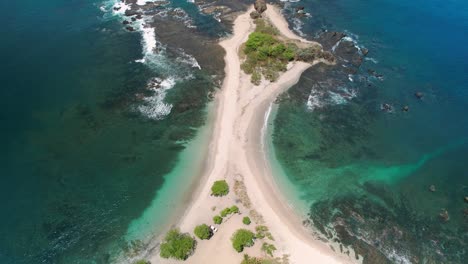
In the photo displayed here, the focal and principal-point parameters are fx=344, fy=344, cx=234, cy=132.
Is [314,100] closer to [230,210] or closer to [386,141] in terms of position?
[386,141]

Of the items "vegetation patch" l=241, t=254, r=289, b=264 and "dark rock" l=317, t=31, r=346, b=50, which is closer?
"vegetation patch" l=241, t=254, r=289, b=264

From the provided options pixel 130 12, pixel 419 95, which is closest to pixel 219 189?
pixel 419 95

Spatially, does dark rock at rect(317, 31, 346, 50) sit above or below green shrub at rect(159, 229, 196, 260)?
above

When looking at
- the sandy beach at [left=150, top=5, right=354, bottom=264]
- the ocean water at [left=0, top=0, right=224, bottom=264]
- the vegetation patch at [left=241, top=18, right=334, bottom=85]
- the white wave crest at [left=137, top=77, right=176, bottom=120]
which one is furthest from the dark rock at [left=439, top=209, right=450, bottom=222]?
the white wave crest at [left=137, top=77, right=176, bottom=120]

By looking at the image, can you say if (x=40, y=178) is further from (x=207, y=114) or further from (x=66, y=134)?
(x=207, y=114)

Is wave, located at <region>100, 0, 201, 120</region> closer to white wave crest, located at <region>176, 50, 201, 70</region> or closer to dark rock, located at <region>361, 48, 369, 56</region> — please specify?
white wave crest, located at <region>176, 50, 201, 70</region>

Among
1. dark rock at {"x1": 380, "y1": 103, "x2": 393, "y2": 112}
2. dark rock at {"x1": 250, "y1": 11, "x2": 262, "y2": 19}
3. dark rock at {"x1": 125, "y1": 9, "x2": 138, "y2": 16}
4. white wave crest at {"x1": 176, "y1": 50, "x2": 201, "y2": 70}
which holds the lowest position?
white wave crest at {"x1": 176, "y1": 50, "x2": 201, "y2": 70}

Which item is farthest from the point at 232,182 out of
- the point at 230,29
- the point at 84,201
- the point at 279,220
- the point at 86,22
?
the point at 86,22

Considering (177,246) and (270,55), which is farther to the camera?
(270,55)
